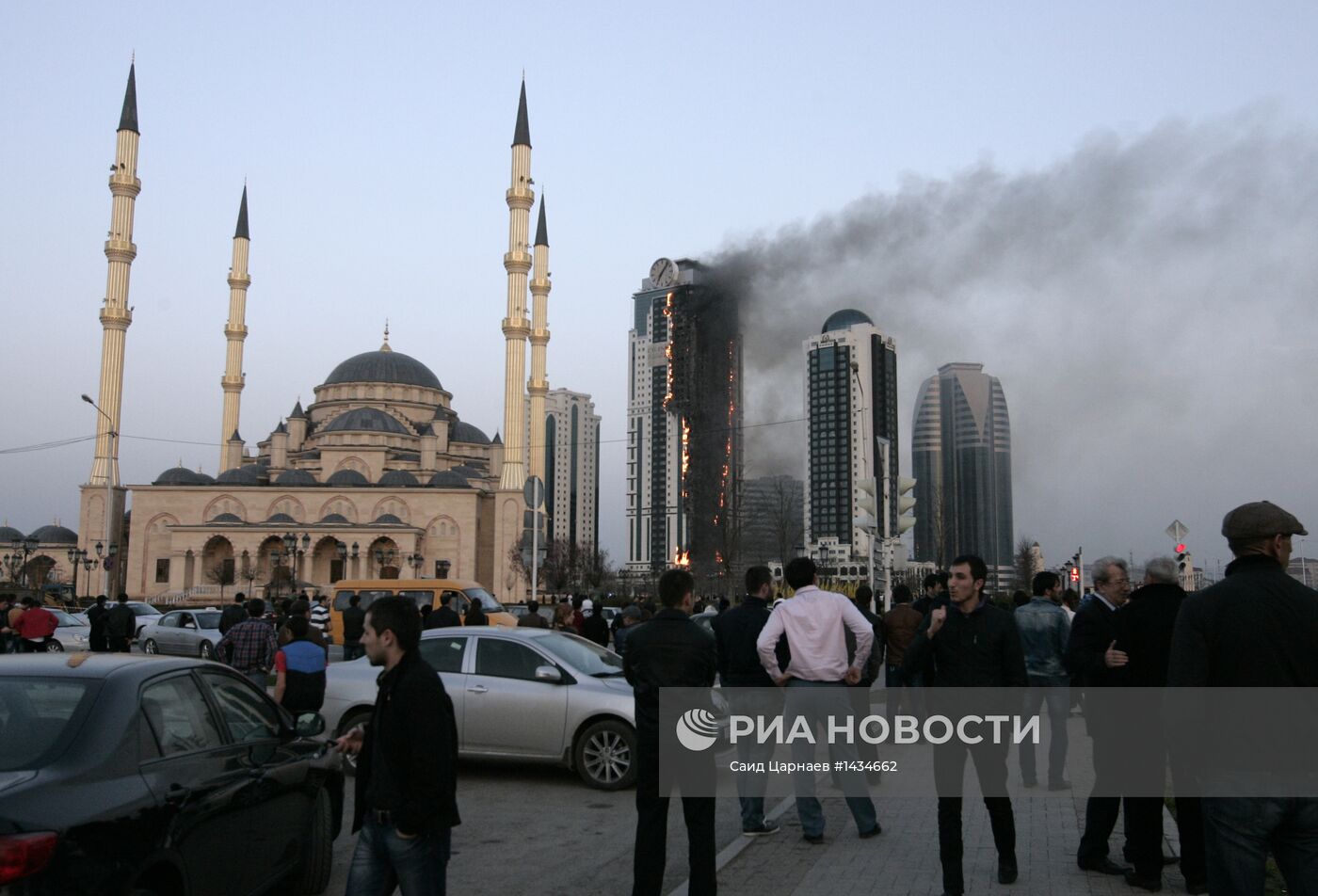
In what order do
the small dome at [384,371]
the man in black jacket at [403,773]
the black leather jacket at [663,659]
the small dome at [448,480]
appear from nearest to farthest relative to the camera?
the man in black jacket at [403,773], the black leather jacket at [663,659], the small dome at [448,480], the small dome at [384,371]

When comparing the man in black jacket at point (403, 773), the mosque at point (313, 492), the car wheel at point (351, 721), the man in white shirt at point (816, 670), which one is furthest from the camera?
the mosque at point (313, 492)

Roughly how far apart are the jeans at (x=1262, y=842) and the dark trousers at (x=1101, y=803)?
7.73 ft

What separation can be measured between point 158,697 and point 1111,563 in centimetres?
580

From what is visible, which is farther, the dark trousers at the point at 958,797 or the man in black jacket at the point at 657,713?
the dark trousers at the point at 958,797

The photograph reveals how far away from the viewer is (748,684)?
783 centimetres

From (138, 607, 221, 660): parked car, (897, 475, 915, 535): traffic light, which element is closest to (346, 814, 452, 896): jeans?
(897, 475, 915, 535): traffic light

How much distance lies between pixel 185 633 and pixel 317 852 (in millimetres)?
18974

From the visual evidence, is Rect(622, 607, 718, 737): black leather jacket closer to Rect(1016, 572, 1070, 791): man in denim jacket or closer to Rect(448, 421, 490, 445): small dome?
Rect(1016, 572, 1070, 791): man in denim jacket

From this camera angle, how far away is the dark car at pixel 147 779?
3.69m

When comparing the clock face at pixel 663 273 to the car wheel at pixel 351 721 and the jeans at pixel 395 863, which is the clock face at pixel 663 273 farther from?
the jeans at pixel 395 863

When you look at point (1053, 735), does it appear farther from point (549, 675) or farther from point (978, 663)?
point (549, 675)

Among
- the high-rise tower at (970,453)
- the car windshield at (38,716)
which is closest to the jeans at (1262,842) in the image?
the car windshield at (38,716)

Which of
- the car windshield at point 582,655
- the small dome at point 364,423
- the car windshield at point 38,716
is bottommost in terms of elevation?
the car windshield at point 582,655

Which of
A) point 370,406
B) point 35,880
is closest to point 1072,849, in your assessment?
point 35,880
